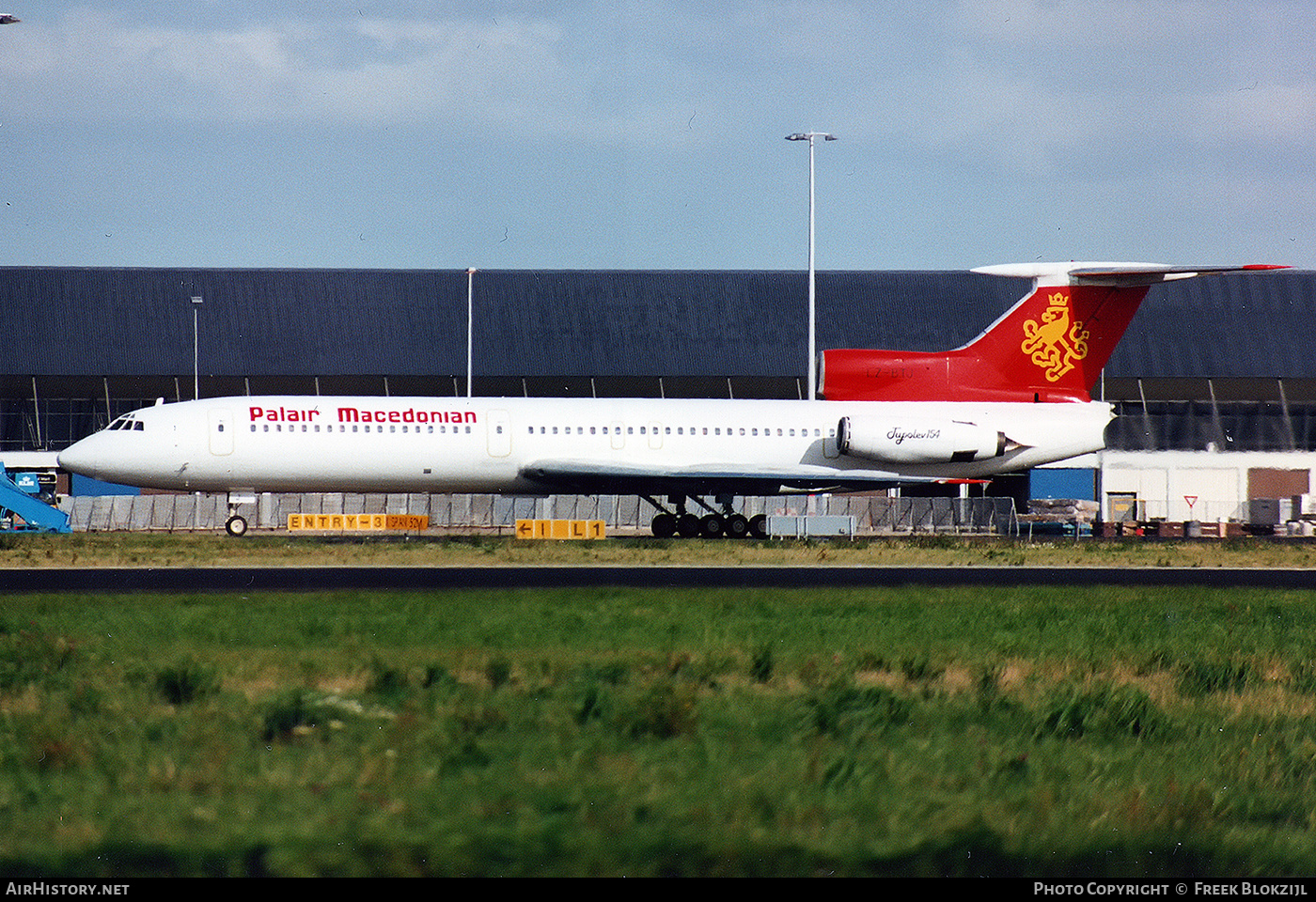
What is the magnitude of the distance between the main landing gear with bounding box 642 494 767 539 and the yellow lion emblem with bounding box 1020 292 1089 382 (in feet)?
29.0

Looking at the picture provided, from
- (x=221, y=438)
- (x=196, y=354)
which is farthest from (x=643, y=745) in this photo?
(x=196, y=354)

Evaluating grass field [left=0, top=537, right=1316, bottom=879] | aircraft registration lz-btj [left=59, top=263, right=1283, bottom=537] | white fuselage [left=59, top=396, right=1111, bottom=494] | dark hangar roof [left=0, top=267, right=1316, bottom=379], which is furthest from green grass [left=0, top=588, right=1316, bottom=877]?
dark hangar roof [left=0, top=267, right=1316, bottom=379]

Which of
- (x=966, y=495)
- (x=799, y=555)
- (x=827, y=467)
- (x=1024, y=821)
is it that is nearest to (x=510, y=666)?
(x=1024, y=821)

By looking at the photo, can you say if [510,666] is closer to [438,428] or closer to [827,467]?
[438,428]

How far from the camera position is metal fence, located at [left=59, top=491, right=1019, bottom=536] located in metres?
50.7

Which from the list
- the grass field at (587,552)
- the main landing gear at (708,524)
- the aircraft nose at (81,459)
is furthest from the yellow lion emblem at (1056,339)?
the aircraft nose at (81,459)

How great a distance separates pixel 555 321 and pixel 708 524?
26584 mm

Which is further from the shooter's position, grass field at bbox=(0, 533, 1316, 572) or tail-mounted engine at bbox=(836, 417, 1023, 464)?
tail-mounted engine at bbox=(836, 417, 1023, 464)

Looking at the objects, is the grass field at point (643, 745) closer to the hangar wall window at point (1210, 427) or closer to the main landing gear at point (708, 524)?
the main landing gear at point (708, 524)

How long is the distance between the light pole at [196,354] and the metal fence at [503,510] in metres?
9.35

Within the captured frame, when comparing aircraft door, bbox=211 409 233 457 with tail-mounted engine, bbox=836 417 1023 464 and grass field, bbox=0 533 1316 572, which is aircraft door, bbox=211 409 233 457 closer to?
grass field, bbox=0 533 1316 572

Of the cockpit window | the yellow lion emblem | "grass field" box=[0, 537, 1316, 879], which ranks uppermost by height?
the yellow lion emblem

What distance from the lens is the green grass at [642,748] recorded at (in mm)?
6633

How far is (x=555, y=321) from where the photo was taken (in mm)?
63875
